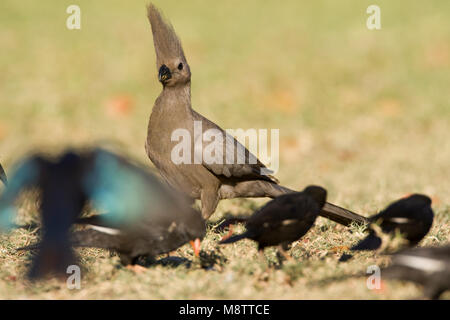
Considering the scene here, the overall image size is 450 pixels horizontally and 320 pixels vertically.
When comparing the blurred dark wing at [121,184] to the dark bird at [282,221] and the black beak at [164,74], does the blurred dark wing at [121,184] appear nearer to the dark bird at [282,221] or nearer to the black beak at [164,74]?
the dark bird at [282,221]

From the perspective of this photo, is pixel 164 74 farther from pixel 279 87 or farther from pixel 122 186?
pixel 279 87

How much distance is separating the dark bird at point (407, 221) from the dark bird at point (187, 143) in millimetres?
1108

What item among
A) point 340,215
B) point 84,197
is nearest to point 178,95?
point 340,215

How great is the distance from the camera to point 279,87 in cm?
1158

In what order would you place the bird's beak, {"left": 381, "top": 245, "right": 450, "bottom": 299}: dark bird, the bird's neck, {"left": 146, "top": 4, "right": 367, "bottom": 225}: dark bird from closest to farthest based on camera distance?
{"left": 381, "top": 245, "right": 450, "bottom": 299}: dark bird < the bird's beak < {"left": 146, "top": 4, "right": 367, "bottom": 225}: dark bird < the bird's neck

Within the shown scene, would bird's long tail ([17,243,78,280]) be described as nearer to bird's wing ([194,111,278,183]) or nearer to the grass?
the grass

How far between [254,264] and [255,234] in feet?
0.66

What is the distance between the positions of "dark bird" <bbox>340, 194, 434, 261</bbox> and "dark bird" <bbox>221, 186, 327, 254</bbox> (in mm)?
418

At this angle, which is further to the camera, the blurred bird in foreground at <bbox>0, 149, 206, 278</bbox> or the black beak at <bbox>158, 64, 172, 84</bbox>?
the black beak at <bbox>158, 64, 172, 84</bbox>

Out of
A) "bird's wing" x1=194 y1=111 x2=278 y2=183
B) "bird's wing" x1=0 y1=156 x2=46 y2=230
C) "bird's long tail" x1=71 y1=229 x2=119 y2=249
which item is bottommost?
"bird's long tail" x1=71 y1=229 x2=119 y2=249

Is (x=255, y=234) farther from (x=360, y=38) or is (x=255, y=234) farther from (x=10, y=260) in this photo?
(x=360, y=38)

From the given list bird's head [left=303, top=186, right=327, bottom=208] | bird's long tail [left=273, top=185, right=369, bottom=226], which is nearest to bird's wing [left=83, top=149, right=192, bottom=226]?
bird's head [left=303, top=186, right=327, bottom=208]

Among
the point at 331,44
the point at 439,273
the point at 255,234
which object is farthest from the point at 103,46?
the point at 439,273

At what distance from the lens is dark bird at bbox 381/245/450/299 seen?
3.68 m
